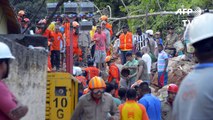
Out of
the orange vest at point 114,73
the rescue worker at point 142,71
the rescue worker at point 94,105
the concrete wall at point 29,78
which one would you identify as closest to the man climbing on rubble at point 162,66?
the rescue worker at point 142,71

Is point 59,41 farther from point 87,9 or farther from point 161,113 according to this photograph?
point 161,113

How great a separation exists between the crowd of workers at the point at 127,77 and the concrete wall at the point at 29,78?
28.7 inches

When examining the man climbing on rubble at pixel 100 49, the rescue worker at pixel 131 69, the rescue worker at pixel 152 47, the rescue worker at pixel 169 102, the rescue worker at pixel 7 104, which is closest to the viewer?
the rescue worker at pixel 7 104

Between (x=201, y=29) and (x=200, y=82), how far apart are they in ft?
1.09

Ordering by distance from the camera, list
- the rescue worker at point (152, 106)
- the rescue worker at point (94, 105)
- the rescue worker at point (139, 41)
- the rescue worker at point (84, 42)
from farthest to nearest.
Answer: the rescue worker at point (139, 41), the rescue worker at point (84, 42), the rescue worker at point (152, 106), the rescue worker at point (94, 105)

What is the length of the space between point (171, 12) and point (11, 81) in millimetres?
18622

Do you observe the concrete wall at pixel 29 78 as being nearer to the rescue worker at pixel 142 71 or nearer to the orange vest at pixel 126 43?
the rescue worker at pixel 142 71

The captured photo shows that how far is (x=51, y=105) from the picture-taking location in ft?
45.5

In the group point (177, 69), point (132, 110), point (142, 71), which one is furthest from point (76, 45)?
point (132, 110)

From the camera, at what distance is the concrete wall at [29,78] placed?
1192cm

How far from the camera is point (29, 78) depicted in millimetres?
12766

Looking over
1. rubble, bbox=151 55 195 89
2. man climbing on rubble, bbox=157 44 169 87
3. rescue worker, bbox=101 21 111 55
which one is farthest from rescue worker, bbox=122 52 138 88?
rescue worker, bbox=101 21 111 55

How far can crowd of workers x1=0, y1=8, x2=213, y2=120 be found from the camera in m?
4.79

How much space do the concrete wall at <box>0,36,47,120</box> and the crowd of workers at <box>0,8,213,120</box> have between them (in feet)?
2.39
